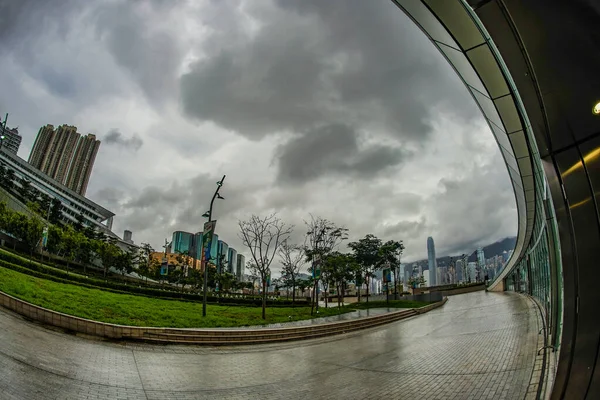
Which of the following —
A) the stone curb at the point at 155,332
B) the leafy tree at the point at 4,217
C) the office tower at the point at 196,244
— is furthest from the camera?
the office tower at the point at 196,244

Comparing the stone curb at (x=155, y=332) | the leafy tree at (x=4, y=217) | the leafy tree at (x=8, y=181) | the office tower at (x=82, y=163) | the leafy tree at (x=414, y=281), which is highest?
the office tower at (x=82, y=163)

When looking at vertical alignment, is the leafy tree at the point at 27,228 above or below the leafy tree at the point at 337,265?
above

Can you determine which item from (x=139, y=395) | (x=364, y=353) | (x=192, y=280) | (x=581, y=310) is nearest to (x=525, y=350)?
(x=364, y=353)

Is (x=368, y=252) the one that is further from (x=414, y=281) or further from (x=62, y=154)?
(x=62, y=154)

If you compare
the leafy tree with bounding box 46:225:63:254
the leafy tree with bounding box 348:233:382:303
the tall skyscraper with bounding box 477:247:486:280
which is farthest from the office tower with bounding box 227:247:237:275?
the tall skyscraper with bounding box 477:247:486:280

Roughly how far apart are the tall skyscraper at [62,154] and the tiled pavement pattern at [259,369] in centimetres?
14721

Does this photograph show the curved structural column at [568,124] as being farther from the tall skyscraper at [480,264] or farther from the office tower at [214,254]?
the tall skyscraper at [480,264]

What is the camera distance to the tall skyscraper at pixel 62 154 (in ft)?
417

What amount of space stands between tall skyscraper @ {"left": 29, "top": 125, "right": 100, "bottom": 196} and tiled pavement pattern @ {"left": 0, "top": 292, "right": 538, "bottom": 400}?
147 metres

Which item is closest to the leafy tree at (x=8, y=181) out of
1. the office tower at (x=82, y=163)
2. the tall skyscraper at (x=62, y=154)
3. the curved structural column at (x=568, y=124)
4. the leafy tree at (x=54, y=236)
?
the leafy tree at (x=54, y=236)

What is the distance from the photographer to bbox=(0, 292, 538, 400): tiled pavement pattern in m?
6.17

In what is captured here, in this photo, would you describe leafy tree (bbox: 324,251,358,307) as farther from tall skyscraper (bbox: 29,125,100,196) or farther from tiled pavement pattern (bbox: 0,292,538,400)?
tall skyscraper (bbox: 29,125,100,196)

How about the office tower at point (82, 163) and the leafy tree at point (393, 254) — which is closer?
the leafy tree at point (393, 254)

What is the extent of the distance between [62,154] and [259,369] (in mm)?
155330
